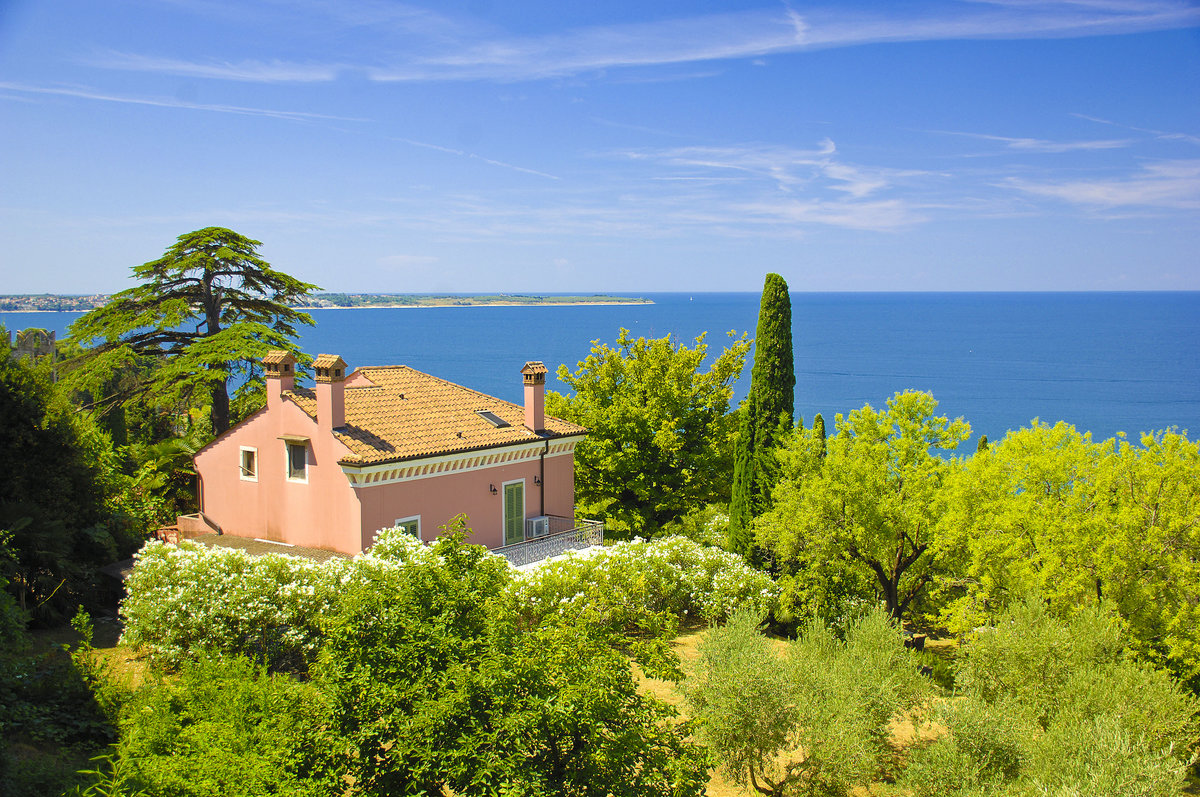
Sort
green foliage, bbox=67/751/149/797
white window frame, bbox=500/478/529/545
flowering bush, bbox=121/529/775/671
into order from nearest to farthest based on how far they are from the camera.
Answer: green foliage, bbox=67/751/149/797
flowering bush, bbox=121/529/775/671
white window frame, bbox=500/478/529/545

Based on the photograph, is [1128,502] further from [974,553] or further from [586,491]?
[586,491]

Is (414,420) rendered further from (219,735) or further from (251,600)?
(219,735)

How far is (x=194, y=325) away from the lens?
34656 millimetres

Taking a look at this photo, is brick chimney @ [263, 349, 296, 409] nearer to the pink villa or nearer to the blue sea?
the pink villa

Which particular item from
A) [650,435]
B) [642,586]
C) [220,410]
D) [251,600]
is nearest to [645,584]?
[642,586]

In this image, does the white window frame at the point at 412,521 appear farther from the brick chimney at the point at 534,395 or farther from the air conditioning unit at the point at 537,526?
the brick chimney at the point at 534,395

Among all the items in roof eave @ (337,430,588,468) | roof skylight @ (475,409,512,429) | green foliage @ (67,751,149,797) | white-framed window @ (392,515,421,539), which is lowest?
white-framed window @ (392,515,421,539)

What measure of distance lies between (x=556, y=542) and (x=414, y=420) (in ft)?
17.9

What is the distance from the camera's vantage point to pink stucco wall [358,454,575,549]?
68.9ft

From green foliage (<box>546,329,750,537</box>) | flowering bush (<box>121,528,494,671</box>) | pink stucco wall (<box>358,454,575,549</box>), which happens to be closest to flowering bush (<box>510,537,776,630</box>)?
pink stucco wall (<box>358,454,575,549</box>)

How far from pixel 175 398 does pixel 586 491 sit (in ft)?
51.3

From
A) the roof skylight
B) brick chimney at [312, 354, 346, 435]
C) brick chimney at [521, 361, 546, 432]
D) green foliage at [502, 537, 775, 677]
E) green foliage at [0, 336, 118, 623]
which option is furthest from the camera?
brick chimney at [521, 361, 546, 432]

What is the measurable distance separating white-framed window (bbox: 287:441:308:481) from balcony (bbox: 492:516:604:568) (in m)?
5.51

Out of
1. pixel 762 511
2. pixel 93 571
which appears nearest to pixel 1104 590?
pixel 762 511
